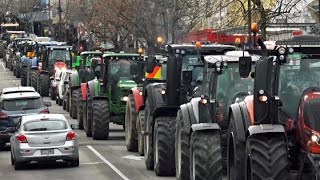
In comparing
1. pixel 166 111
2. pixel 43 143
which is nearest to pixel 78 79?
pixel 43 143

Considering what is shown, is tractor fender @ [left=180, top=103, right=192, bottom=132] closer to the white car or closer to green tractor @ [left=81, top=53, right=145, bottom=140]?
green tractor @ [left=81, top=53, right=145, bottom=140]

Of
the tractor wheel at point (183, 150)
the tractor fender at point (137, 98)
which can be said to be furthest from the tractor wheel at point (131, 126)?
the tractor wheel at point (183, 150)

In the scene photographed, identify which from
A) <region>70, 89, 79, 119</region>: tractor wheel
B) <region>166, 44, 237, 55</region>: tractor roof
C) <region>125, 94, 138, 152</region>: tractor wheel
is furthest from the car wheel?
<region>70, 89, 79, 119</region>: tractor wheel

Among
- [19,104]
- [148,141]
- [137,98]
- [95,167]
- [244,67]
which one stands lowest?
[95,167]

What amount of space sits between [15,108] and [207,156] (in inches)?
572

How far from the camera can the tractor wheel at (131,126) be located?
25.0 m

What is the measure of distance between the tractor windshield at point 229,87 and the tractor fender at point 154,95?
461cm

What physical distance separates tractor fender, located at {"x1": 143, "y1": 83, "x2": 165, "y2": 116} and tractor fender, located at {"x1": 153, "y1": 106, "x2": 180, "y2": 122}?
2.56 ft

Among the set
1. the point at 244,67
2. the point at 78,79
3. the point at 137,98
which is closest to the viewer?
the point at 244,67

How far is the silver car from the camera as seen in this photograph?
2316cm

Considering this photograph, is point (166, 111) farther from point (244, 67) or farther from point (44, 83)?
point (44, 83)

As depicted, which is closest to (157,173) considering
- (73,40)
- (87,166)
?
(87,166)

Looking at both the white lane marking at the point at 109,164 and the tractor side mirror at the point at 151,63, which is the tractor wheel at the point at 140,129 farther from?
the tractor side mirror at the point at 151,63

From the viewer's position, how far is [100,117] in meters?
29.1
